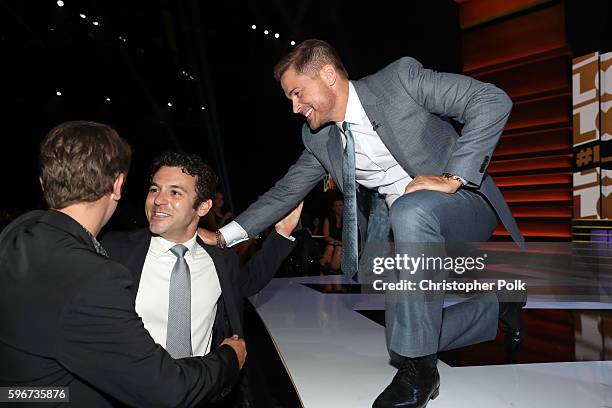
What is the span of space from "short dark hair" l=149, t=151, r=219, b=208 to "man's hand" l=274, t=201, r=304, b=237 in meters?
0.40

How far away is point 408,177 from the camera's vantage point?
192 cm

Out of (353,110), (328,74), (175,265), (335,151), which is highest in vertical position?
(328,74)

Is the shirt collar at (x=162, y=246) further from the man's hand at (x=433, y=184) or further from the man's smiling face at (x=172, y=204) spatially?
the man's hand at (x=433, y=184)

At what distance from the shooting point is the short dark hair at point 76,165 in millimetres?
972

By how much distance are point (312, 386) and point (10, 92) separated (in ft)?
34.5

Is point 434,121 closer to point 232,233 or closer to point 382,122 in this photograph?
point 382,122

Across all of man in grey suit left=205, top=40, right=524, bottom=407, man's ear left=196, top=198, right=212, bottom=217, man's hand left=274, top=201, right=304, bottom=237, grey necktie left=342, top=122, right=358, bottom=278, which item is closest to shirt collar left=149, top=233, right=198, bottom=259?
man's ear left=196, top=198, right=212, bottom=217

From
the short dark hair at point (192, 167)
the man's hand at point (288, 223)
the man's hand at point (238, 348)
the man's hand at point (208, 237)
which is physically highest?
the short dark hair at point (192, 167)

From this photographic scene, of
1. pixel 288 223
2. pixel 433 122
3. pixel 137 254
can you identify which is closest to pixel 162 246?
pixel 137 254

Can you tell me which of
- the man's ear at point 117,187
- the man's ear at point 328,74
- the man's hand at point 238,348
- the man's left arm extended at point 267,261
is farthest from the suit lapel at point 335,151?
the man's ear at point 117,187

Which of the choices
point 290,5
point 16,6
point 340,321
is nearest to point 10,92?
point 16,6

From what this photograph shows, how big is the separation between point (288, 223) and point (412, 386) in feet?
3.36

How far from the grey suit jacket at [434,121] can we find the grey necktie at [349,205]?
0.32 ft

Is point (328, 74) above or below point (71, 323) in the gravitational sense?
above
